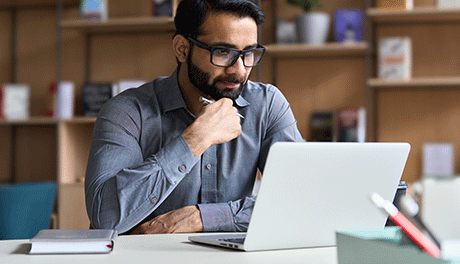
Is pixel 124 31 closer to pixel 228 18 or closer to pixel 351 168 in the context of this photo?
pixel 228 18

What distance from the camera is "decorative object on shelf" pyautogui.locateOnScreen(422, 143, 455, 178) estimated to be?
296cm

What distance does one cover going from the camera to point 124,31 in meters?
3.33

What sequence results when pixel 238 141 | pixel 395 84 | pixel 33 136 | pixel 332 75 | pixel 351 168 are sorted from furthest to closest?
pixel 33 136, pixel 332 75, pixel 395 84, pixel 238 141, pixel 351 168

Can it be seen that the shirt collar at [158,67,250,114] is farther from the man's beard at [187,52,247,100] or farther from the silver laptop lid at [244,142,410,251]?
the silver laptop lid at [244,142,410,251]

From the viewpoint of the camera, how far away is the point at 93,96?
3.15 meters

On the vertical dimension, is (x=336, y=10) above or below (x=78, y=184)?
above

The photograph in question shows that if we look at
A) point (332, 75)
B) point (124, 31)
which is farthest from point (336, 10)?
point (124, 31)

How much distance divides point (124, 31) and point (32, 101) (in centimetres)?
76

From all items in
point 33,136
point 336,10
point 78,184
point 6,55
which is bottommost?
point 78,184

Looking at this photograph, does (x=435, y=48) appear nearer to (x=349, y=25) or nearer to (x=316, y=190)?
(x=349, y=25)

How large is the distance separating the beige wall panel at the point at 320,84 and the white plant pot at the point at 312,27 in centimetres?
22

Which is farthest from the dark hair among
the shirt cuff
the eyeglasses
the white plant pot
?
the white plant pot

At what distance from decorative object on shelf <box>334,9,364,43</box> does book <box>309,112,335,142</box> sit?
439 mm

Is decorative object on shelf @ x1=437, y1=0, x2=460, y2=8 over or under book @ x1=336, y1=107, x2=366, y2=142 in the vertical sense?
over
